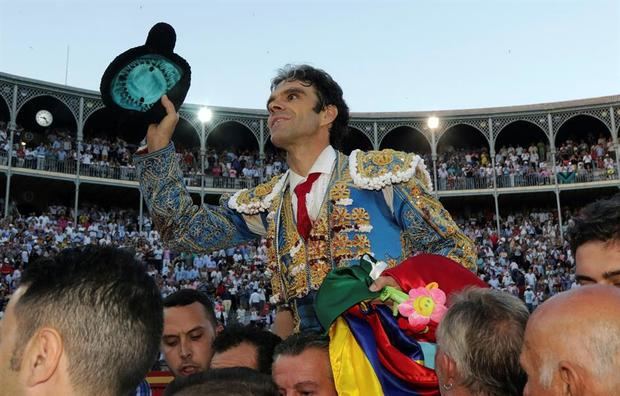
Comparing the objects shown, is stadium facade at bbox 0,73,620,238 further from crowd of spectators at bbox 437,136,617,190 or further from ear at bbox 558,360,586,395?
ear at bbox 558,360,586,395

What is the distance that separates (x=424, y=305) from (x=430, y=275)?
204 millimetres

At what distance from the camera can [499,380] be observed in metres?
1.89

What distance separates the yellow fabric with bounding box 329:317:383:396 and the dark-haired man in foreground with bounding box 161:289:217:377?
1.51m

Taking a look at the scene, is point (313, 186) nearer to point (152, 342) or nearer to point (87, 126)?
point (152, 342)

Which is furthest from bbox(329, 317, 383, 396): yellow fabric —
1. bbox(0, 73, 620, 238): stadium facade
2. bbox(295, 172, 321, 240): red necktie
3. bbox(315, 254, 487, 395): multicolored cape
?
bbox(0, 73, 620, 238): stadium facade

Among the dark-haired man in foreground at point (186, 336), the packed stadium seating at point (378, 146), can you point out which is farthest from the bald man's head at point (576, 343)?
the packed stadium seating at point (378, 146)

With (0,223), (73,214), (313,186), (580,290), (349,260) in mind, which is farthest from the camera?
(73,214)

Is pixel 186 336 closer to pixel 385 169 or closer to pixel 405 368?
pixel 385 169

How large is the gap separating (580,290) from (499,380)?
0.43m

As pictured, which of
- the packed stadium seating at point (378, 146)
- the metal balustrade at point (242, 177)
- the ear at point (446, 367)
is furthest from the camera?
the metal balustrade at point (242, 177)

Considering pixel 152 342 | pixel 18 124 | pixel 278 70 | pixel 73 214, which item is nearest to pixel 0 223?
pixel 73 214

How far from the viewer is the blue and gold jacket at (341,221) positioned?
9.69 feet

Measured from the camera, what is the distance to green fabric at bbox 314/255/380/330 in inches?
93.8

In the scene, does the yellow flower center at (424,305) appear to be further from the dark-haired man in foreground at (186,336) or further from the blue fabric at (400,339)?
the dark-haired man in foreground at (186,336)
